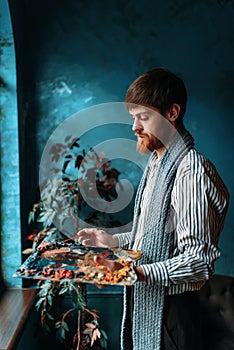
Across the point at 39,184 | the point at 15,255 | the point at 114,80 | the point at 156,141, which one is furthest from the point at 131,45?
the point at 15,255

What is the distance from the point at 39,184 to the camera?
2445 millimetres

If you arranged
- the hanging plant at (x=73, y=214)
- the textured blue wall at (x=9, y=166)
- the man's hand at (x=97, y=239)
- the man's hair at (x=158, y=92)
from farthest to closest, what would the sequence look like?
the textured blue wall at (x=9, y=166)
the hanging plant at (x=73, y=214)
the man's hand at (x=97, y=239)
the man's hair at (x=158, y=92)

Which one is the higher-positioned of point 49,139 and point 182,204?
point 49,139

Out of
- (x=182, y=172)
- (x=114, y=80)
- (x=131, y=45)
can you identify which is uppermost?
(x=131, y=45)

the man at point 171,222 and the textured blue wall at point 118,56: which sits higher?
the textured blue wall at point 118,56

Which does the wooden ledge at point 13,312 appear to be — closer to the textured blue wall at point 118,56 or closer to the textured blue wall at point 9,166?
the textured blue wall at point 9,166

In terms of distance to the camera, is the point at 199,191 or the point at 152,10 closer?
the point at 199,191

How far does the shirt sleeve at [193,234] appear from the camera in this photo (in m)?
1.14

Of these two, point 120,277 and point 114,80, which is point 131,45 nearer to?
point 114,80

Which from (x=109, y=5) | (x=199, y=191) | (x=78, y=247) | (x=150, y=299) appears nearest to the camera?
(x=199, y=191)

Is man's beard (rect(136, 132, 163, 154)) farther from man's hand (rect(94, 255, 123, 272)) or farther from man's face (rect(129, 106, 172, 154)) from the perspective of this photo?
man's hand (rect(94, 255, 123, 272))

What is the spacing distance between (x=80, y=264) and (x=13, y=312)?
97cm

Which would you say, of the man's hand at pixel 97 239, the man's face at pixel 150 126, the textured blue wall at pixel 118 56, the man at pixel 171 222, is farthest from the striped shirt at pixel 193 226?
the textured blue wall at pixel 118 56

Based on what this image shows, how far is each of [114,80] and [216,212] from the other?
1344 mm
